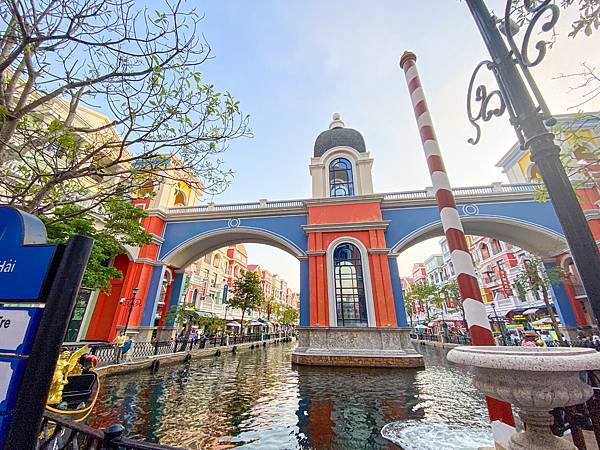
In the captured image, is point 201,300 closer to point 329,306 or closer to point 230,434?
point 329,306

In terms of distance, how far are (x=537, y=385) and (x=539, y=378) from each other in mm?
38

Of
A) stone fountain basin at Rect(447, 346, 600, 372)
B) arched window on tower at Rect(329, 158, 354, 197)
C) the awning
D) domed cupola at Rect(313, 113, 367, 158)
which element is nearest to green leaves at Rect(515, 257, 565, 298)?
the awning

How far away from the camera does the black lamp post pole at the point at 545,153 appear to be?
168 centimetres

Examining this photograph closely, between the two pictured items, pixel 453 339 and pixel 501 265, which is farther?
pixel 501 265

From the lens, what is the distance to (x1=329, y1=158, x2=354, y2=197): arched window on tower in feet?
50.2

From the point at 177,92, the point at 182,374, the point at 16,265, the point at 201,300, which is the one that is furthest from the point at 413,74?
the point at 201,300

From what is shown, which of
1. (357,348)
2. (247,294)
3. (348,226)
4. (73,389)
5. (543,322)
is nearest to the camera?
(73,389)

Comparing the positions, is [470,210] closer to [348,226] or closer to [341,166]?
[348,226]

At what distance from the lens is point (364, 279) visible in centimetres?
1229

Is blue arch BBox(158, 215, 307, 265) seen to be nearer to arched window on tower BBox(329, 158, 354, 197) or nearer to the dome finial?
arched window on tower BBox(329, 158, 354, 197)

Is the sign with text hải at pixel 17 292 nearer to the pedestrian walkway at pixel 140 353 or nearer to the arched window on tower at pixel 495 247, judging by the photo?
the pedestrian walkway at pixel 140 353

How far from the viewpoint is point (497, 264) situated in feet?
78.2

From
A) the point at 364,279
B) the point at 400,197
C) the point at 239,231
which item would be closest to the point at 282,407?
the point at 364,279

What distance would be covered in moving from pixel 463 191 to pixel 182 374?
613 inches
